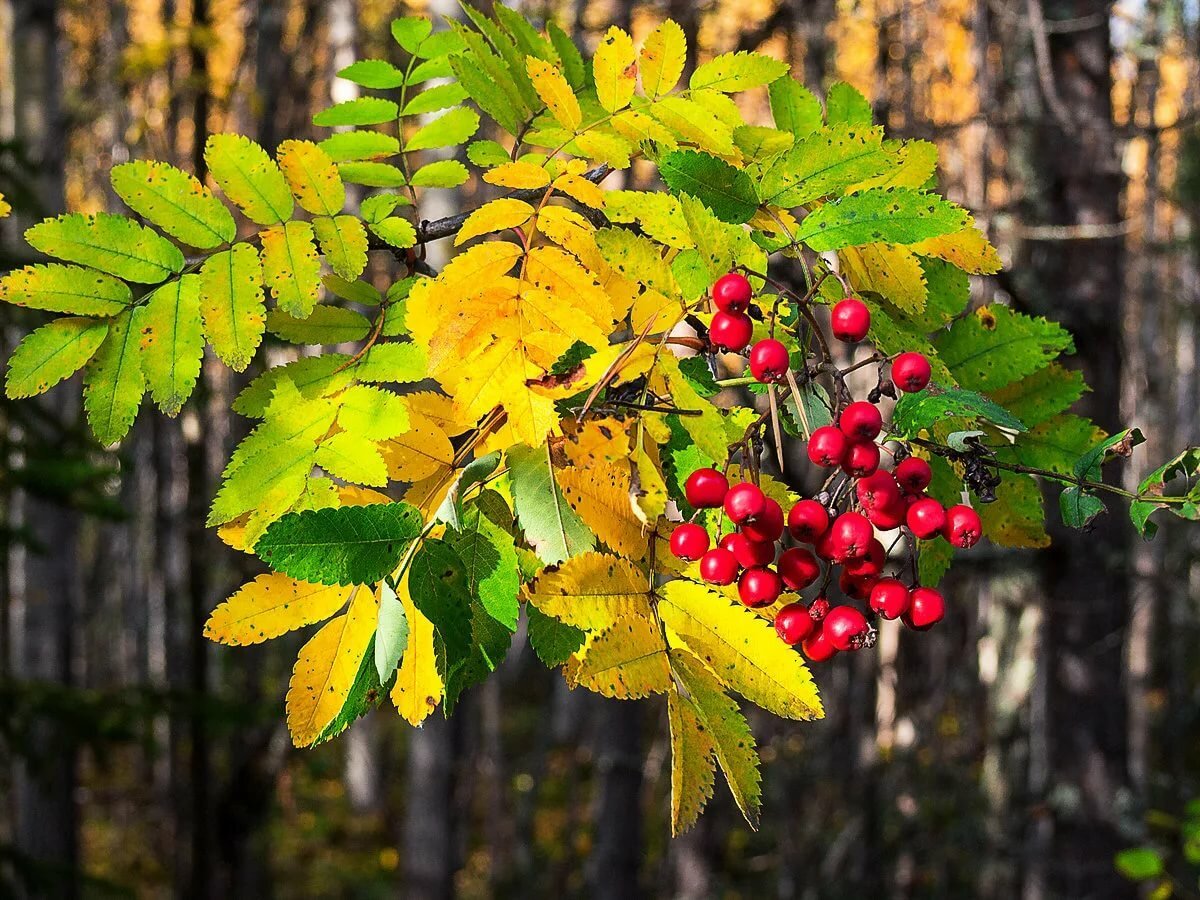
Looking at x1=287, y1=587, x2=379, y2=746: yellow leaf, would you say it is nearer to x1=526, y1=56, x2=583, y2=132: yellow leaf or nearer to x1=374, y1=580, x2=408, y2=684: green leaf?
x1=374, y1=580, x2=408, y2=684: green leaf

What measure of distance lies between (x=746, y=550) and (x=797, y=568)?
0.09m

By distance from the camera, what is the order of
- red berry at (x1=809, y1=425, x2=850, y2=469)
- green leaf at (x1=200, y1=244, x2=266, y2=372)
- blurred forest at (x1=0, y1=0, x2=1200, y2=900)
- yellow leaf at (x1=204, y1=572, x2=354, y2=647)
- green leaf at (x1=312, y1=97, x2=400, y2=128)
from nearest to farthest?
red berry at (x1=809, y1=425, x2=850, y2=469)
yellow leaf at (x1=204, y1=572, x2=354, y2=647)
green leaf at (x1=200, y1=244, x2=266, y2=372)
green leaf at (x1=312, y1=97, x2=400, y2=128)
blurred forest at (x1=0, y1=0, x2=1200, y2=900)

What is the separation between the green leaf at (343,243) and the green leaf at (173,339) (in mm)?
144

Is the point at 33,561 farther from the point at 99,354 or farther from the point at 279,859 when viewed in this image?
the point at 279,859

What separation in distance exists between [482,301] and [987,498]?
19.9 inches

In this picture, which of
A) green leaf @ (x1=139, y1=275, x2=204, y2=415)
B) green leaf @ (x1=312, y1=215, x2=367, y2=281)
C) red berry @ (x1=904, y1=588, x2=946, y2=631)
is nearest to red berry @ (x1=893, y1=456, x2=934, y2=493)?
red berry @ (x1=904, y1=588, x2=946, y2=631)

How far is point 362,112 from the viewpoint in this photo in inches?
55.6

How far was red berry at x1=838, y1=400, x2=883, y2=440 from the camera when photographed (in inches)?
34.5

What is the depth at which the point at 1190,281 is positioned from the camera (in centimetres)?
1591

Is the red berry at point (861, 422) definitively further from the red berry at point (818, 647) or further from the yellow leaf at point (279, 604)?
the yellow leaf at point (279, 604)

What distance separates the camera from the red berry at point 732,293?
0.89 m

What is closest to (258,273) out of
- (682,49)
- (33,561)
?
(682,49)

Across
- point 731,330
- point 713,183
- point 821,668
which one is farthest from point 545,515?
point 821,668

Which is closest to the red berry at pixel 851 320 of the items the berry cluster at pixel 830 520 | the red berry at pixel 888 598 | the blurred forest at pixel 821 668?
the berry cluster at pixel 830 520
